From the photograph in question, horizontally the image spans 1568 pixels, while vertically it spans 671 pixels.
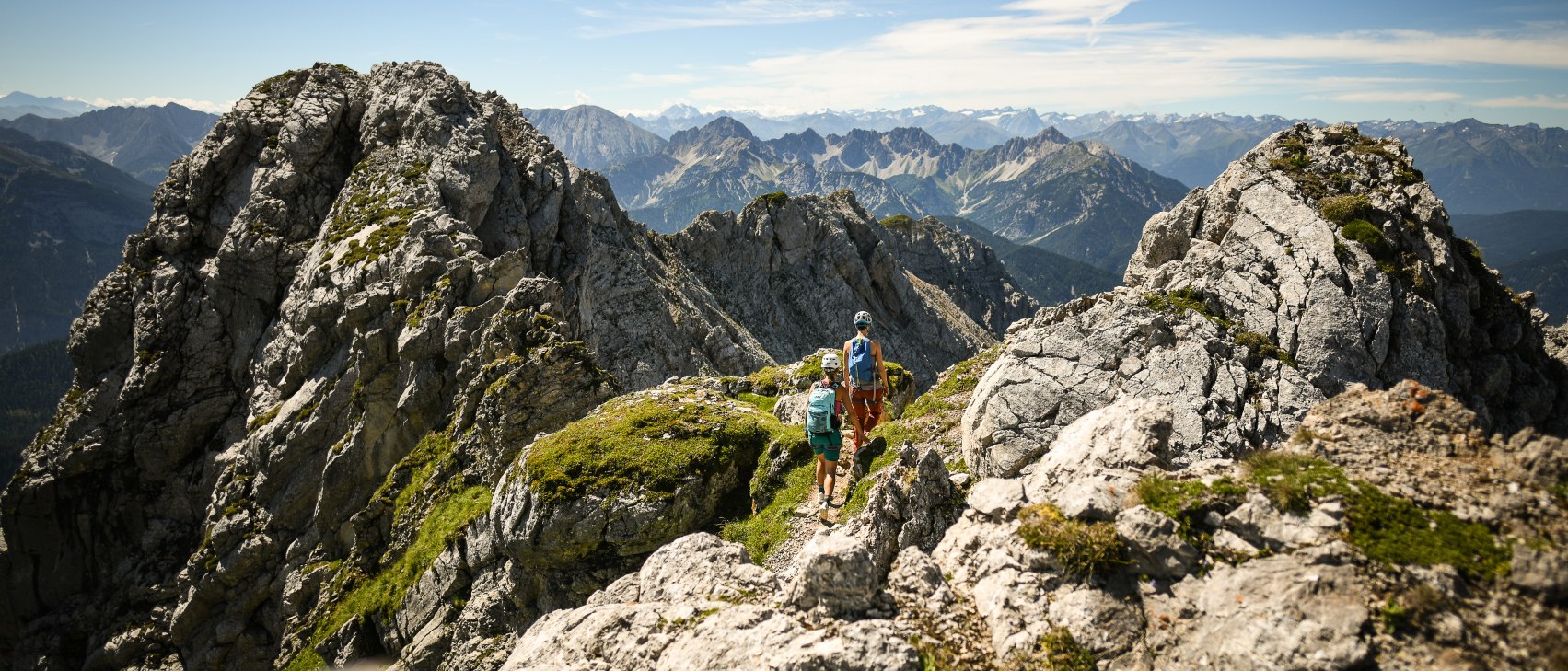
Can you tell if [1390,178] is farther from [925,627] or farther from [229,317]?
[229,317]

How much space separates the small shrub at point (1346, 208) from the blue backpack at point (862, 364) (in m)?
17.3

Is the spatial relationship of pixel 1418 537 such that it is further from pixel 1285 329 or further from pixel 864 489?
pixel 1285 329

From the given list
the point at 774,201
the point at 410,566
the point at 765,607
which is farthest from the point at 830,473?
the point at 774,201

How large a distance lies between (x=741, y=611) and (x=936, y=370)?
83416 millimetres

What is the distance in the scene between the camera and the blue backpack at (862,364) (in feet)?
59.7

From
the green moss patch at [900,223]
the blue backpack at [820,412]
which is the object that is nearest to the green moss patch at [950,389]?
the blue backpack at [820,412]

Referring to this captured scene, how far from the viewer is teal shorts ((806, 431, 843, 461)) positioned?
1627 centimetres

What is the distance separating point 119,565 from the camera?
42.6 m

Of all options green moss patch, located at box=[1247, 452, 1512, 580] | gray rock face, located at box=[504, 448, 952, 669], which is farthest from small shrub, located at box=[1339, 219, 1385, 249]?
gray rock face, located at box=[504, 448, 952, 669]

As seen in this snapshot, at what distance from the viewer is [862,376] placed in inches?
720

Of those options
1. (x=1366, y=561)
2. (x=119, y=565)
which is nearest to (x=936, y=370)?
(x=119, y=565)

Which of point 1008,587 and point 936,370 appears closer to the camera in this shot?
point 1008,587

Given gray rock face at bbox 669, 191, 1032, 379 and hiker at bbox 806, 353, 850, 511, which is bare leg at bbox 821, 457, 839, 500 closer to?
hiker at bbox 806, 353, 850, 511

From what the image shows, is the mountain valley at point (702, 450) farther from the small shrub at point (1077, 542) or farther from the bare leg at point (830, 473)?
the bare leg at point (830, 473)
